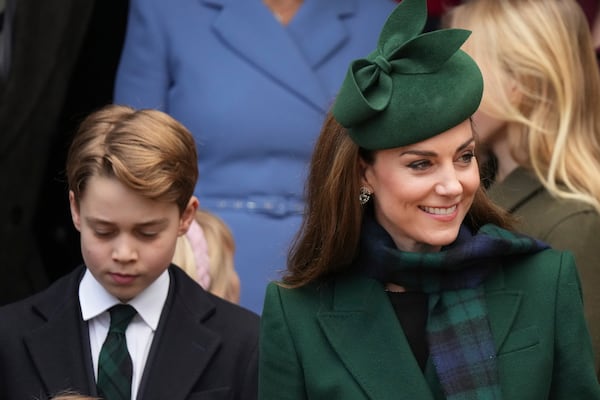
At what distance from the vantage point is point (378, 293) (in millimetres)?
3518

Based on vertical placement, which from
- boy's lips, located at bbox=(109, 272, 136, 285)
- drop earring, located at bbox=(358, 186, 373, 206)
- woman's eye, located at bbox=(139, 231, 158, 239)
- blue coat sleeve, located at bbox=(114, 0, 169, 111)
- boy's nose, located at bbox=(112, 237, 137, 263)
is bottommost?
boy's lips, located at bbox=(109, 272, 136, 285)

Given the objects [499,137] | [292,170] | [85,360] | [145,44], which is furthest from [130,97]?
Result: [85,360]

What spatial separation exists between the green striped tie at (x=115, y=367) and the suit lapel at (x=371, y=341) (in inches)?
24.1

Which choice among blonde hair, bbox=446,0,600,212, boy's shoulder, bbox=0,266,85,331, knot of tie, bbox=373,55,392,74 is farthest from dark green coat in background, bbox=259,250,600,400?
blonde hair, bbox=446,0,600,212

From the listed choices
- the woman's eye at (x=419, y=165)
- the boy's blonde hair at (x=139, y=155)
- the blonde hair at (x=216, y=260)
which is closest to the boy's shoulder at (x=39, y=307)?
the boy's blonde hair at (x=139, y=155)

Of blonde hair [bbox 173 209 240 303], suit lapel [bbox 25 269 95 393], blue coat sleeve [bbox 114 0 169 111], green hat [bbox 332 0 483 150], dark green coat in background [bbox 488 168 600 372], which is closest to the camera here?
green hat [bbox 332 0 483 150]

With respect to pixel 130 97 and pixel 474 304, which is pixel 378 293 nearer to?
pixel 474 304

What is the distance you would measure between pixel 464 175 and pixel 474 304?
290 millimetres

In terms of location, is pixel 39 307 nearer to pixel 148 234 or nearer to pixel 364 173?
pixel 148 234

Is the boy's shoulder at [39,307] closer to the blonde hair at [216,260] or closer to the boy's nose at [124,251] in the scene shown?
the boy's nose at [124,251]

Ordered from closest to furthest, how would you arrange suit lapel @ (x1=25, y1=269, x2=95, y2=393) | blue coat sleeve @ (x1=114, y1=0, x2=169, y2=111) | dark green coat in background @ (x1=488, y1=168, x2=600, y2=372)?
suit lapel @ (x1=25, y1=269, x2=95, y2=393), dark green coat in background @ (x1=488, y1=168, x2=600, y2=372), blue coat sleeve @ (x1=114, y1=0, x2=169, y2=111)

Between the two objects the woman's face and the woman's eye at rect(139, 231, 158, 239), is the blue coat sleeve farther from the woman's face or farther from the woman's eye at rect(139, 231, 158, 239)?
the woman's face

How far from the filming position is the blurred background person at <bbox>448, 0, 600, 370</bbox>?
15.1ft

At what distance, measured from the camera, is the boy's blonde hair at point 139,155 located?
3.91 meters
